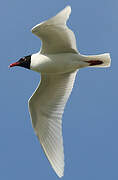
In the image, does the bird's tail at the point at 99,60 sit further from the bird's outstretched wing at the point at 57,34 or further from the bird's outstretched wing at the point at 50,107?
the bird's outstretched wing at the point at 50,107

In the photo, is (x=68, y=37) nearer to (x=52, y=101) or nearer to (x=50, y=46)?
(x=50, y=46)

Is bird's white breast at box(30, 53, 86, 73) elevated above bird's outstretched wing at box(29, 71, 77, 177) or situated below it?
above

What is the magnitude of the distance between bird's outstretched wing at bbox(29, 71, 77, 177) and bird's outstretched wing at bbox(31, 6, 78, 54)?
34.6 inches

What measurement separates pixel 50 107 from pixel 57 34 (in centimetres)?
211

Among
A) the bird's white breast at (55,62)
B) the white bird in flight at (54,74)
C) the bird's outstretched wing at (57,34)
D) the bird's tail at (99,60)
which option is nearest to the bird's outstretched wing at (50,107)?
the white bird in flight at (54,74)

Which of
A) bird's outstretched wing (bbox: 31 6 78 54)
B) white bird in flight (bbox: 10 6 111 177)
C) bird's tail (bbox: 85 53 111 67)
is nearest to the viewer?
bird's outstretched wing (bbox: 31 6 78 54)

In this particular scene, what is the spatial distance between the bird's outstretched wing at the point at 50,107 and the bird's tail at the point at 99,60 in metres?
0.75

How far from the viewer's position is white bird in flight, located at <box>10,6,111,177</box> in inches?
392

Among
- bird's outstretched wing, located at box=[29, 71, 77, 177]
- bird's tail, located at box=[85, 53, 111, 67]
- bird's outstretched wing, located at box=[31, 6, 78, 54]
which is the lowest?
bird's outstretched wing, located at box=[29, 71, 77, 177]

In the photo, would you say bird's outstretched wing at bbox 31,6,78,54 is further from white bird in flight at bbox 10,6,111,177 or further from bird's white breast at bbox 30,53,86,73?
bird's white breast at bbox 30,53,86,73

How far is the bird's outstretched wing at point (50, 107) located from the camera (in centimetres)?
1098

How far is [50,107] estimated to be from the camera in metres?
11.4

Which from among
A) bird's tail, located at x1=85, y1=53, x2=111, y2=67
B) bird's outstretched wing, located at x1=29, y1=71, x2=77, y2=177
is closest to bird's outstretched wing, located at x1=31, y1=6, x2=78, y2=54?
bird's tail, located at x1=85, y1=53, x2=111, y2=67

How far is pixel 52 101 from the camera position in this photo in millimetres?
11359
